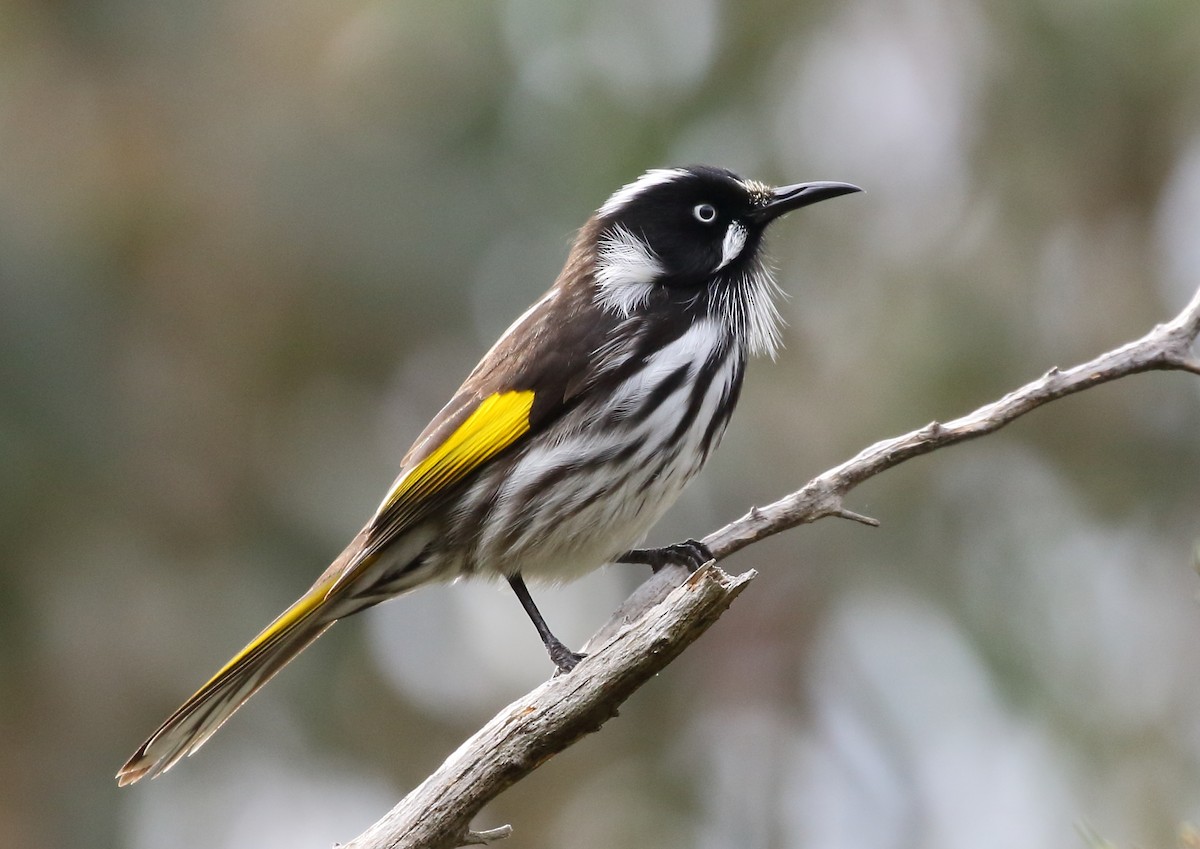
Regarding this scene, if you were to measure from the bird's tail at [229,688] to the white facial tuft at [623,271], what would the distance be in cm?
126

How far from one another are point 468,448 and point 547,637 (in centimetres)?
67

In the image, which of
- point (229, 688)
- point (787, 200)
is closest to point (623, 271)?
point (787, 200)

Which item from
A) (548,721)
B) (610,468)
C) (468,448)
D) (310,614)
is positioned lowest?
(548,721)

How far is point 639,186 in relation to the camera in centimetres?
537

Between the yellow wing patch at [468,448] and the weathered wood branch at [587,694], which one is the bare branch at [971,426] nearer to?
the weathered wood branch at [587,694]

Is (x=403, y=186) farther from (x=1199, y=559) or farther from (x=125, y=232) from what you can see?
(x=1199, y=559)

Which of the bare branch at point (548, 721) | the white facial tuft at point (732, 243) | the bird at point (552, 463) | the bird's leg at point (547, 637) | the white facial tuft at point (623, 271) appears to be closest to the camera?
the bare branch at point (548, 721)

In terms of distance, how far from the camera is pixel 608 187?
7992 millimetres

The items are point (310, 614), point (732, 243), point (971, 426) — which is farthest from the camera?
point (732, 243)

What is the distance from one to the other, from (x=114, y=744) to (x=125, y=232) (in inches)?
105

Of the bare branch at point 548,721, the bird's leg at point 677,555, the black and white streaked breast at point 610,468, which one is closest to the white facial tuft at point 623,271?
the black and white streaked breast at point 610,468

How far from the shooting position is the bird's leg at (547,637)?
4.16m

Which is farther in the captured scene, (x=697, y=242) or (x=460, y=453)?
(x=697, y=242)

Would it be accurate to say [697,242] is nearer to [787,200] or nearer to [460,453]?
[787,200]
